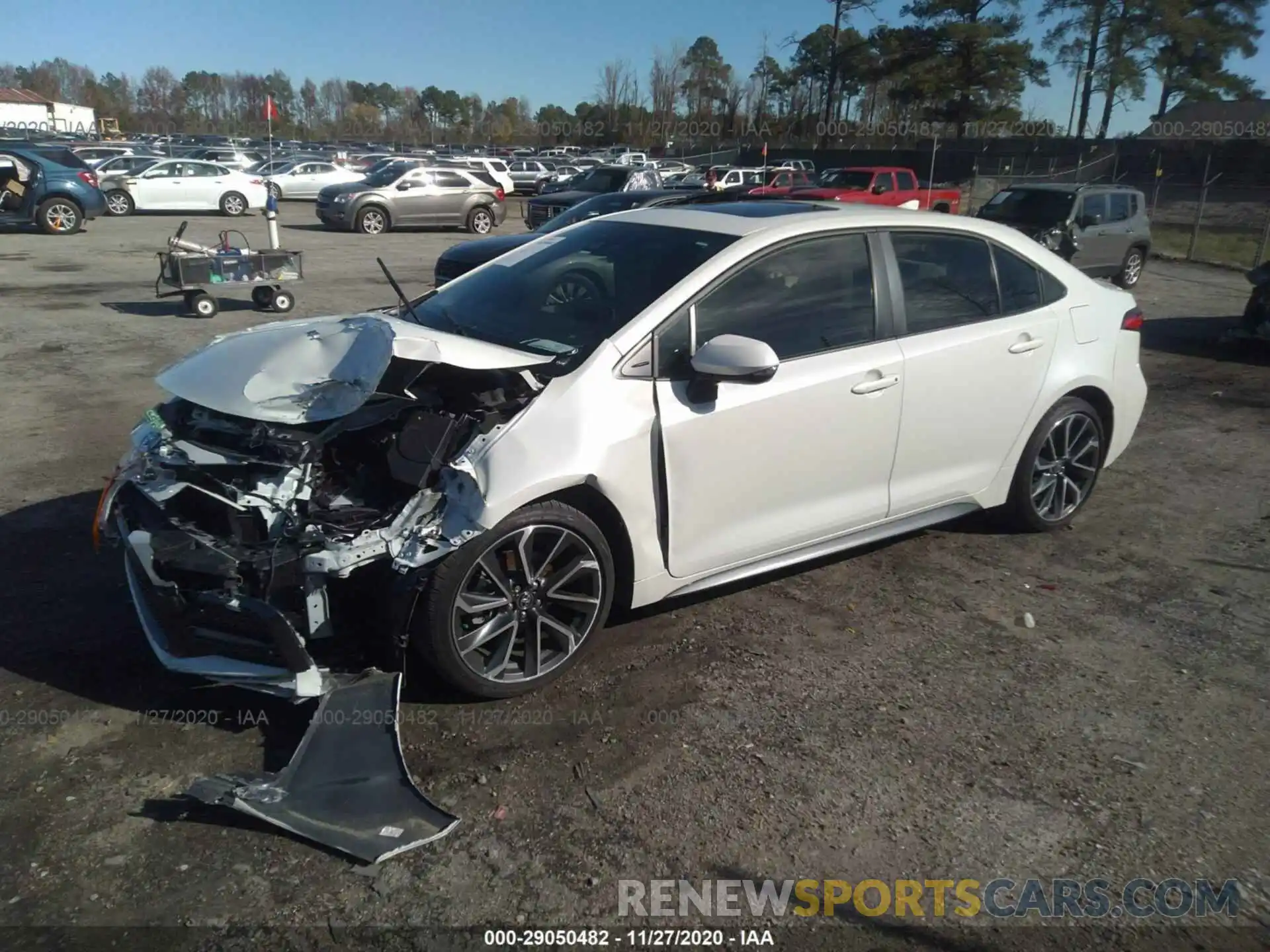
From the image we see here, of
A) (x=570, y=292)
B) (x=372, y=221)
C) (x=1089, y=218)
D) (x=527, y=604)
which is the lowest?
(x=372, y=221)

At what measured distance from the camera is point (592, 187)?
22.9 meters

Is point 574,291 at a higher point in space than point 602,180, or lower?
higher

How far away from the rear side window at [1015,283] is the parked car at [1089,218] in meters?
11.2

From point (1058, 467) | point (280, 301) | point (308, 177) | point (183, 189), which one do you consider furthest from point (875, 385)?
point (308, 177)

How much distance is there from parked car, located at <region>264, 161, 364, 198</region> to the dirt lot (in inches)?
1127

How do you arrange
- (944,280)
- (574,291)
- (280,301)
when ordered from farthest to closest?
(280,301)
(944,280)
(574,291)

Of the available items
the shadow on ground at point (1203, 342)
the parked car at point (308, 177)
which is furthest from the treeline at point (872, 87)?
the shadow on ground at point (1203, 342)

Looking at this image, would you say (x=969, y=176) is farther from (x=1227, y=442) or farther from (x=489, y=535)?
(x=489, y=535)

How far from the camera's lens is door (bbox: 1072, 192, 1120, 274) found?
15.7m

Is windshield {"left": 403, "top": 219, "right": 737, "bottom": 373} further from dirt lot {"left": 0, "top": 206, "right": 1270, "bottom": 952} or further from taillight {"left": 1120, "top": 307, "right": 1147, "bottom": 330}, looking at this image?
taillight {"left": 1120, "top": 307, "right": 1147, "bottom": 330}

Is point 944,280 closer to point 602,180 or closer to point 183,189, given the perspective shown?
point 602,180

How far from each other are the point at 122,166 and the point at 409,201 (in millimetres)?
9035

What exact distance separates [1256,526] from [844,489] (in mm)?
3064

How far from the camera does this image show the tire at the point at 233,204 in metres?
27.2
